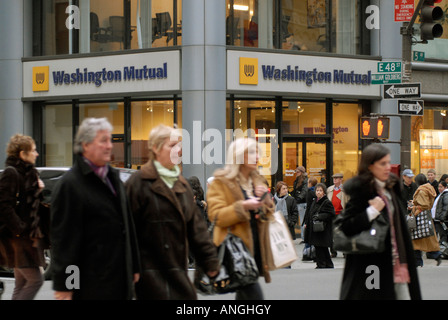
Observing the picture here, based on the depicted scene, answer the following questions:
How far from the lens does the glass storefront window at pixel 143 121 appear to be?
68.8 ft

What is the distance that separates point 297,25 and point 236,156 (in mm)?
15777

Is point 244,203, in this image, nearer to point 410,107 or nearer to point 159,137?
point 159,137

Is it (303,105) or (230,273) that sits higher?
(303,105)

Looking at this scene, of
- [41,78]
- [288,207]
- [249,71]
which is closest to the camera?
[288,207]

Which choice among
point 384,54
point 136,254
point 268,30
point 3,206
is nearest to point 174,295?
point 136,254

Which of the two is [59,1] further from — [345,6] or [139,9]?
[345,6]

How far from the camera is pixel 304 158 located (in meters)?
21.5

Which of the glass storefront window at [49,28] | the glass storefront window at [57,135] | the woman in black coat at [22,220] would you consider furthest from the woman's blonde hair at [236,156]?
the glass storefront window at [49,28]

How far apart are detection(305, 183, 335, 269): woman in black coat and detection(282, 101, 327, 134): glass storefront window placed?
6901mm

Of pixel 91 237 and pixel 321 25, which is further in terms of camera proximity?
pixel 321 25

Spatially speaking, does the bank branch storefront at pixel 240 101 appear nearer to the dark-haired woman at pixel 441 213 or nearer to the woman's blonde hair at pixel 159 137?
the dark-haired woman at pixel 441 213

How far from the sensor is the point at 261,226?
6.60m

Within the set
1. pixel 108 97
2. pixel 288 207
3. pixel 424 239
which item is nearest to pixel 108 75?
pixel 108 97

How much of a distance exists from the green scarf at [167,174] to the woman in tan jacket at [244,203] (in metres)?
0.67
